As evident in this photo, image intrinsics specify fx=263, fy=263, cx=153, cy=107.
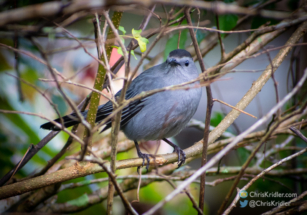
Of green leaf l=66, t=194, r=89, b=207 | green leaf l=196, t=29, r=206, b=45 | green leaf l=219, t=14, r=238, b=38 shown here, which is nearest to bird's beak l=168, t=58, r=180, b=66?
green leaf l=196, t=29, r=206, b=45

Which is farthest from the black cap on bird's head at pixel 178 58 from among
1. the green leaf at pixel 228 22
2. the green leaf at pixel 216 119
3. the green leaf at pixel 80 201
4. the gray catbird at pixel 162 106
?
the green leaf at pixel 80 201

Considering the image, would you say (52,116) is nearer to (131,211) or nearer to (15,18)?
(131,211)

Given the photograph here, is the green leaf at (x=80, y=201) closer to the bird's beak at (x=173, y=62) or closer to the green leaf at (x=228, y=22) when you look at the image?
the bird's beak at (x=173, y=62)

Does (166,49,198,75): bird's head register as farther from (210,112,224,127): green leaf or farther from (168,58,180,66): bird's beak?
(210,112,224,127): green leaf

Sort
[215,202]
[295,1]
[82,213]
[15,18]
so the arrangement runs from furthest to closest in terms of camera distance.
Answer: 1. [215,202]
2. [82,213]
3. [295,1]
4. [15,18]

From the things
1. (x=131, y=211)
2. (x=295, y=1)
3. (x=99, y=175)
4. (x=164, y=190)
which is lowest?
(x=131, y=211)

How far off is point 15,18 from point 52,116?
235cm

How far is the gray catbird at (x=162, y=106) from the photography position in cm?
245

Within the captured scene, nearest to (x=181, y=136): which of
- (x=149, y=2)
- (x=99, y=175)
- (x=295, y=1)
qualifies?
(x=99, y=175)

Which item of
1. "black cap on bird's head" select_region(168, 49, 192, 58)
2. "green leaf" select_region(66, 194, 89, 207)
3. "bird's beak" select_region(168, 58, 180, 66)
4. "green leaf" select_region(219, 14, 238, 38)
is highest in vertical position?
"green leaf" select_region(219, 14, 238, 38)

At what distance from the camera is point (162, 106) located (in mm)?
2473

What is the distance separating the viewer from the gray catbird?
2447mm

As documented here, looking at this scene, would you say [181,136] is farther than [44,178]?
Yes

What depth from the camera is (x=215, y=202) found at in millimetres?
4301
